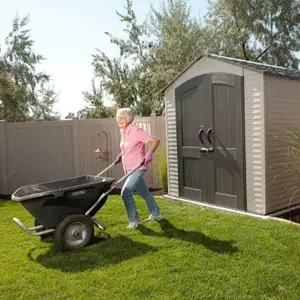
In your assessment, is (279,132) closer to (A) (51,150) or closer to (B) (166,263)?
(B) (166,263)

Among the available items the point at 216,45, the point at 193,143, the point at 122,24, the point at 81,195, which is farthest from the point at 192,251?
the point at 122,24

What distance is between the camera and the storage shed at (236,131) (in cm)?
482

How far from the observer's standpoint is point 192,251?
11.8 ft

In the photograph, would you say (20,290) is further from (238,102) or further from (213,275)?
(238,102)

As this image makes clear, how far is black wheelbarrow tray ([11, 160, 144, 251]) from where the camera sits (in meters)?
3.61

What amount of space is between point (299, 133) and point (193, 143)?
1.54 metres

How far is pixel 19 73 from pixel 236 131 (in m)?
15.2

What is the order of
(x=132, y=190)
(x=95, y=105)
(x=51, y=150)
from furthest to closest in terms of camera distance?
(x=95, y=105), (x=51, y=150), (x=132, y=190)

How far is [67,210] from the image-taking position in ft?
12.5

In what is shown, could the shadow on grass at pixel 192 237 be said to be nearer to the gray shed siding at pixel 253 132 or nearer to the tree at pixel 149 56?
the gray shed siding at pixel 253 132

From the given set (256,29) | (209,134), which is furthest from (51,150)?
(256,29)

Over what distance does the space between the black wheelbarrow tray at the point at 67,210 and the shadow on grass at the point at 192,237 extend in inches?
25.3

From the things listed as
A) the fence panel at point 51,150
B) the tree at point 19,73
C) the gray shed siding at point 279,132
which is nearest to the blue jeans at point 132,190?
the gray shed siding at point 279,132

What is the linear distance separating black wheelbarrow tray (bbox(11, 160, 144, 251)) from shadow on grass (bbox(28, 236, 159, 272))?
0.12 metres
